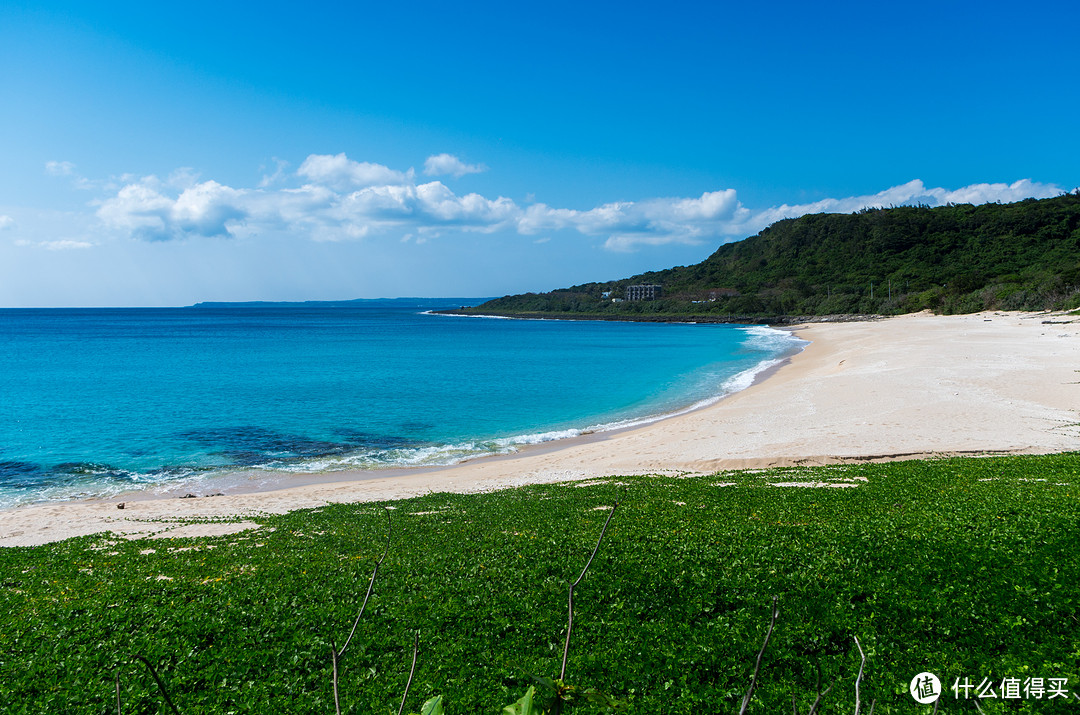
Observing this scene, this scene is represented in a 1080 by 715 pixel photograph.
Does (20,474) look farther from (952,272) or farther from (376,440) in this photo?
(952,272)

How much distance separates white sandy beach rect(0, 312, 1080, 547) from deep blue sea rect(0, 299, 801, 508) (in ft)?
13.2

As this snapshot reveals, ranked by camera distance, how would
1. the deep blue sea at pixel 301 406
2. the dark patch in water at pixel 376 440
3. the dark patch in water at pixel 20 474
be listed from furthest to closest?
the dark patch in water at pixel 376 440, the deep blue sea at pixel 301 406, the dark patch in water at pixel 20 474

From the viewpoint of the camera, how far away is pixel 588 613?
8.78 metres

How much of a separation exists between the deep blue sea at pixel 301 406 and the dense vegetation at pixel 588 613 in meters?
17.5

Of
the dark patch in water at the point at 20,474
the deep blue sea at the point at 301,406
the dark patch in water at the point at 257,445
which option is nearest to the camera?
the dark patch in water at the point at 20,474

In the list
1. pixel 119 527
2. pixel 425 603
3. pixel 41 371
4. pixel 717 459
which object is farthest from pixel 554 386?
pixel 41 371

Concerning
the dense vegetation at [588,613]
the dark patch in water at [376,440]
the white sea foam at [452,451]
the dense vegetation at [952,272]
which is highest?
the dense vegetation at [952,272]

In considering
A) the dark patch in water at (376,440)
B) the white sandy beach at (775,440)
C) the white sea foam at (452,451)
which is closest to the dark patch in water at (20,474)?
the white sandy beach at (775,440)

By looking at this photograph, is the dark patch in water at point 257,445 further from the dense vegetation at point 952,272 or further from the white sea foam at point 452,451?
the dense vegetation at point 952,272

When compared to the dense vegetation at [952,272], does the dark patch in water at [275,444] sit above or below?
below

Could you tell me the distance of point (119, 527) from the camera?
1808 cm

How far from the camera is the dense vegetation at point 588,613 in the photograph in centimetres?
713

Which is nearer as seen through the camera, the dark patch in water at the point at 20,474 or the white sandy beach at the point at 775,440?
the white sandy beach at the point at 775,440

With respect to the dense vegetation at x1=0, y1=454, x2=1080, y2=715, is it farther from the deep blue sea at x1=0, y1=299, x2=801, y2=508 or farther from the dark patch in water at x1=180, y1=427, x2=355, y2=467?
the deep blue sea at x1=0, y1=299, x2=801, y2=508
